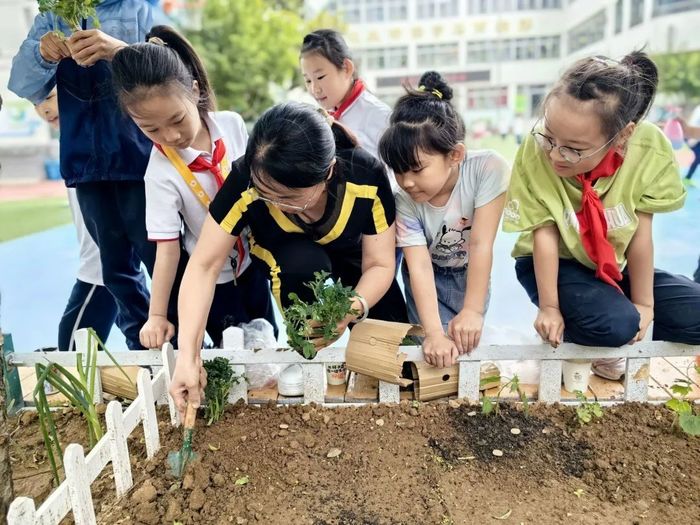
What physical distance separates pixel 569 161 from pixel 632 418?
0.78 metres

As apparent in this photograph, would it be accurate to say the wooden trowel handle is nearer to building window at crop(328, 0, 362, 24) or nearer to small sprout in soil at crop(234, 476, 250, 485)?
small sprout in soil at crop(234, 476, 250, 485)

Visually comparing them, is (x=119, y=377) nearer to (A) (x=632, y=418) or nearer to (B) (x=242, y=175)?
(B) (x=242, y=175)

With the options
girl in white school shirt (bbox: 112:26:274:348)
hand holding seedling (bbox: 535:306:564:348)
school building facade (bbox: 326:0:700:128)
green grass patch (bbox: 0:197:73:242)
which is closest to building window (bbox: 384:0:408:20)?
school building facade (bbox: 326:0:700:128)

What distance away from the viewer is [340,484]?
4.51ft

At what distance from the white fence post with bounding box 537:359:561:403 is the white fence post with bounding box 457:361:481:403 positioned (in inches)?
7.7

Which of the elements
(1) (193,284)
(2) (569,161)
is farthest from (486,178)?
(1) (193,284)

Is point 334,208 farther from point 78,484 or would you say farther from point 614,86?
point 78,484

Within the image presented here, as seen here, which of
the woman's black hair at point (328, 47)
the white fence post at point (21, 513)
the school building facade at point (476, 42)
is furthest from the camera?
the school building facade at point (476, 42)

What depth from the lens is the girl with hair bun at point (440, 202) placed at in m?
1.64

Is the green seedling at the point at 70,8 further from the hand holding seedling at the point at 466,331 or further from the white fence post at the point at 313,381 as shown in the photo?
the hand holding seedling at the point at 466,331

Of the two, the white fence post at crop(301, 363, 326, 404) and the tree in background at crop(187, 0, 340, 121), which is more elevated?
the tree in background at crop(187, 0, 340, 121)

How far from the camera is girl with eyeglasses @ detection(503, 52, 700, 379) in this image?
1.55 metres

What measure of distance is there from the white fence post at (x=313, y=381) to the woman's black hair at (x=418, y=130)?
65 centimetres

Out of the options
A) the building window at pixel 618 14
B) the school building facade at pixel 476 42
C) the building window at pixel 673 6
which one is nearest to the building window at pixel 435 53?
the school building facade at pixel 476 42
